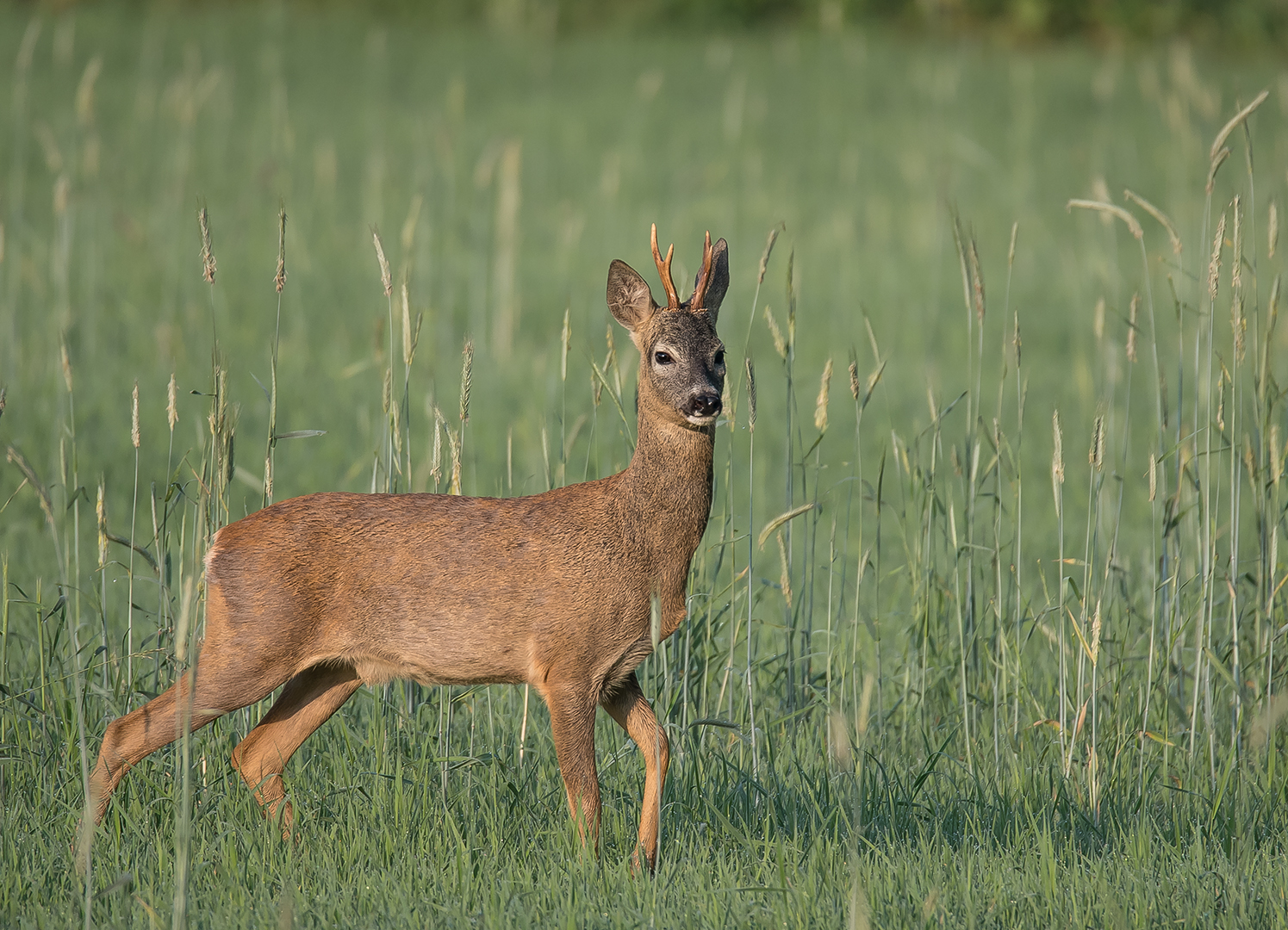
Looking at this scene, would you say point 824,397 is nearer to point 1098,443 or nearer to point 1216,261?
point 1098,443

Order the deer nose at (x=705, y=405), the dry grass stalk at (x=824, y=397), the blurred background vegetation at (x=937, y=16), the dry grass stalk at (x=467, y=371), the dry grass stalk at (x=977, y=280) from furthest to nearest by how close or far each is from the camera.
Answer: the blurred background vegetation at (x=937, y=16) < the dry grass stalk at (x=977, y=280) < the dry grass stalk at (x=824, y=397) < the dry grass stalk at (x=467, y=371) < the deer nose at (x=705, y=405)

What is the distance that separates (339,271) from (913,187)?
22.0 feet

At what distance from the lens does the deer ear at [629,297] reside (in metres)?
4.17

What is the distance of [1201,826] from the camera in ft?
13.6

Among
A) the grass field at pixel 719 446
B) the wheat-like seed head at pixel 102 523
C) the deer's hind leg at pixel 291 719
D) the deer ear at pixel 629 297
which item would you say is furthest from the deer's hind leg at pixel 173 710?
the deer ear at pixel 629 297

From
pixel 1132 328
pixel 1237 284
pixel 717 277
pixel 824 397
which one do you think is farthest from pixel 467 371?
pixel 1237 284

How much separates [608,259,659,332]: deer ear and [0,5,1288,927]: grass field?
24cm

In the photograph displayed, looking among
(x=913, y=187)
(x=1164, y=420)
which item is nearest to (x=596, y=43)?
(x=913, y=187)

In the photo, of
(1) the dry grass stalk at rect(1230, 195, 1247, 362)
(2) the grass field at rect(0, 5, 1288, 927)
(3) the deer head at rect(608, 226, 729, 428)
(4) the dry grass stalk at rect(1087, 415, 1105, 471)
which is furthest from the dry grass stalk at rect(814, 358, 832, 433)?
(1) the dry grass stalk at rect(1230, 195, 1247, 362)

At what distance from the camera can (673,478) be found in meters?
4.01

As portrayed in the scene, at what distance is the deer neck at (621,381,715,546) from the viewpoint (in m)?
3.98

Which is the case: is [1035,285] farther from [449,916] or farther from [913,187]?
[449,916]

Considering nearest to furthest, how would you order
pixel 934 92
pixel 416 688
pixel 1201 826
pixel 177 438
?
pixel 1201 826, pixel 416 688, pixel 177 438, pixel 934 92

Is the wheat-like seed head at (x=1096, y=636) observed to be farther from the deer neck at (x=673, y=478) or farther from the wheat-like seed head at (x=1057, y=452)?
the deer neck at (x=673, y=478)
